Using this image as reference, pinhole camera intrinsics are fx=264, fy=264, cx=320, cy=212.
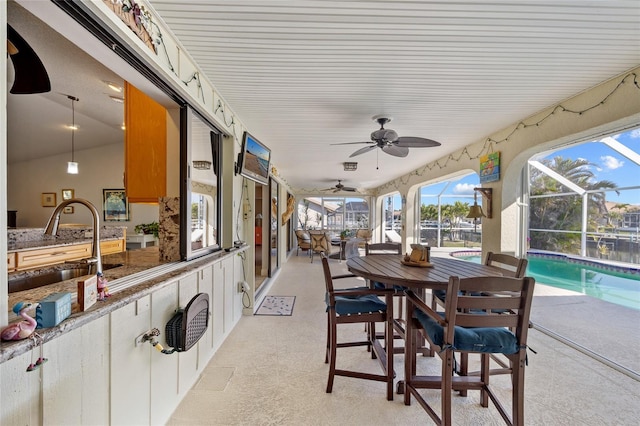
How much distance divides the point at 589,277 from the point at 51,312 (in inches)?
374

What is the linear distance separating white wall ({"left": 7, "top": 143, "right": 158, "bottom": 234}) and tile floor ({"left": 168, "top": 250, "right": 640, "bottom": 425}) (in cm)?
439

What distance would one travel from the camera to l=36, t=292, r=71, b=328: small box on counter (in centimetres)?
88

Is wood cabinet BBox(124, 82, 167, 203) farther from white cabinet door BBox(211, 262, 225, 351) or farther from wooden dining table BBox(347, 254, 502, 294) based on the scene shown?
wooden dining table BBox(347, 254, 502, 294)

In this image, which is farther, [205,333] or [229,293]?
[229,293]

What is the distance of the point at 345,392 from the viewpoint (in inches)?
77.2

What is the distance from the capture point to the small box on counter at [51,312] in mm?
879

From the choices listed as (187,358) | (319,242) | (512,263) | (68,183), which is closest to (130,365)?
(187,358)

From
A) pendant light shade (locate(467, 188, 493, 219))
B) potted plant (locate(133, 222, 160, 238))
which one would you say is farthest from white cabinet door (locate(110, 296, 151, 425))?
potted plant (locate(133, 222, 160, 238))

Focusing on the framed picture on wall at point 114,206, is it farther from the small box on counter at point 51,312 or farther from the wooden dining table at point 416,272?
the small box on counter at point 51,312

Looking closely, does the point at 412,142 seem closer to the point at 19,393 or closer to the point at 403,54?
the point at 403,54

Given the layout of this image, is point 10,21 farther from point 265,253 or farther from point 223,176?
point 265,253

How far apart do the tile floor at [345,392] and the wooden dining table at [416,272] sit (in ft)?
2.74

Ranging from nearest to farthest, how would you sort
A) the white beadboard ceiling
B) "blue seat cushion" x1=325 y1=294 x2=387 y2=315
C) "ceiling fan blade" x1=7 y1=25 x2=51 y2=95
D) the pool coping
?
1. the white beadboard ceiling
2. "ceiling fan blade" x1=7 y1=25 x2=51 y2=95
3. "blue seat cushion" x1=325 y1=294 x2=387 y2=315
4. the pool coping

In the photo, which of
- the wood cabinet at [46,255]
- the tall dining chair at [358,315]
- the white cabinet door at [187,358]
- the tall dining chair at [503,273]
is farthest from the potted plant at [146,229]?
the tall dining chair at [503,273]
